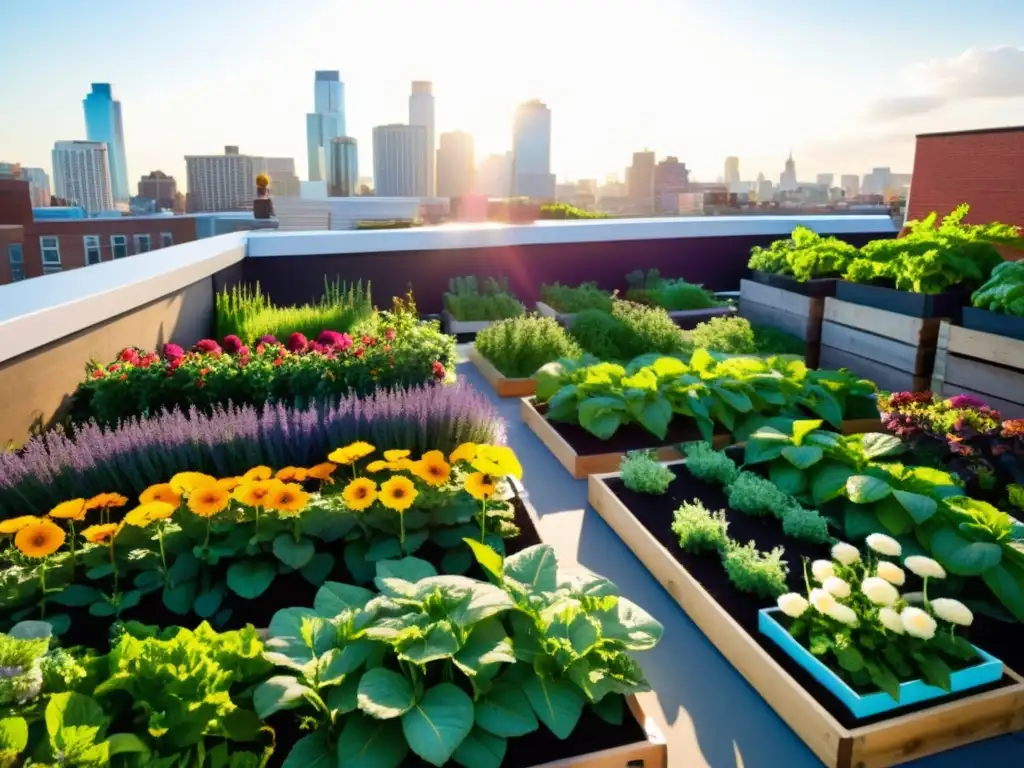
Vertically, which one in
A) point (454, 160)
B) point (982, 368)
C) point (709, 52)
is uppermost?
point (454, 160)

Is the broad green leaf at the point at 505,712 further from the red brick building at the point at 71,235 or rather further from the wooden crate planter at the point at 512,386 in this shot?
the red brick building at the point at 71,235

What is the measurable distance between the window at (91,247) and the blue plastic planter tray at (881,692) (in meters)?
53.5

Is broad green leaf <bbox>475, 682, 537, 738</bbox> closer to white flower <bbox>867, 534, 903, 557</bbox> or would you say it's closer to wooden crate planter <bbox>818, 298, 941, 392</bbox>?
white flower <bbox>867, 534, 903, 557</bbox>

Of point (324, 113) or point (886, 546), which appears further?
point (324, 113)

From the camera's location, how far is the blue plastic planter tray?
1.81 m

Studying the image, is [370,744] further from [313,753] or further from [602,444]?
[602,444]

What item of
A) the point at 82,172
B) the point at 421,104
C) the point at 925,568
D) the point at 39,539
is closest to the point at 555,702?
the point at 925,568

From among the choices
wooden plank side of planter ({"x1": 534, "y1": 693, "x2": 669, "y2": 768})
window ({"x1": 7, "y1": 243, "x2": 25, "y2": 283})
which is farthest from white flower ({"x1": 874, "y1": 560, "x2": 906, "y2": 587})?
window ({"x1": 7, "y1": 243, "x2": 25, "y2": 283})

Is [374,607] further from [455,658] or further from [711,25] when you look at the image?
[711,25]

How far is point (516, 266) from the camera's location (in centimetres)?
769

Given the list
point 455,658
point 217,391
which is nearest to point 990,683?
point 455,658

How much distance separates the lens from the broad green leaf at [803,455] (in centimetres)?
289

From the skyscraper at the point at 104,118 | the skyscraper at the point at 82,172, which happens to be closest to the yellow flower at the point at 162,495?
the skyscraper at the point at 82,172

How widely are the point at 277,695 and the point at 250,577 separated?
63 centimetres
